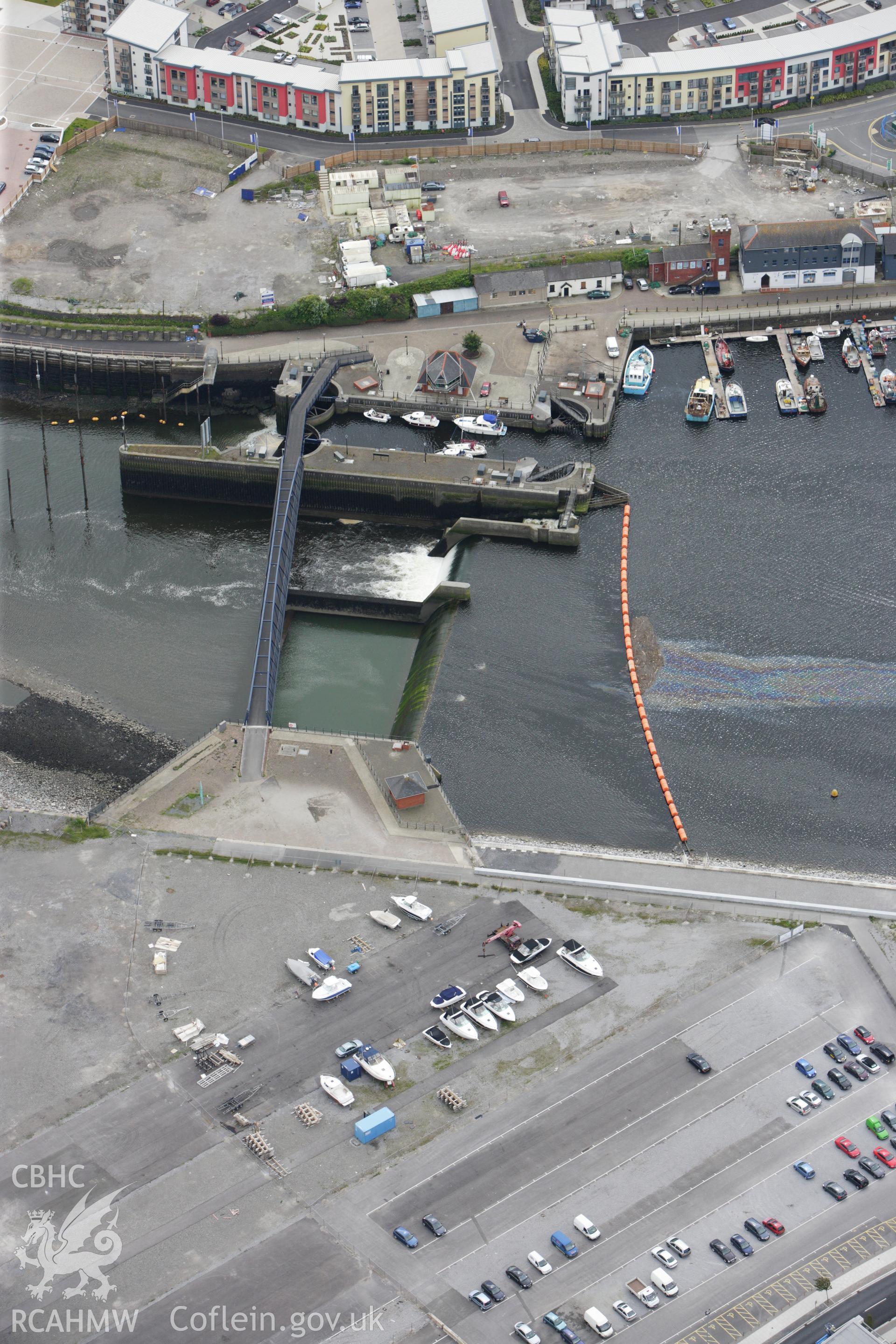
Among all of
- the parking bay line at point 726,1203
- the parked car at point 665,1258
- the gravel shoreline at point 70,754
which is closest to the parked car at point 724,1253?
the parking bay line at point 726,1203

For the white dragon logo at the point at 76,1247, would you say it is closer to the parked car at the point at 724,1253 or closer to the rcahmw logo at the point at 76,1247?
the rcahmw logo at the point at 76,1247

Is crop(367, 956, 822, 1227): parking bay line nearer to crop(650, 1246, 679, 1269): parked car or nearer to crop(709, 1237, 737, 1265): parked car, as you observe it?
crop(650, 1246, 679, 1269): parked car

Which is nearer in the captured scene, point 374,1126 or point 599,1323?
point 599,1323

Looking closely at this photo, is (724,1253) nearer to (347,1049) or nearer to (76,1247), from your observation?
(347,1049)

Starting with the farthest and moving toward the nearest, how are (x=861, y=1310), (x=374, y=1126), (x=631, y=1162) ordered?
(x=374, y=1126)
(x=631, y=1162)
(x=861, y=1310)

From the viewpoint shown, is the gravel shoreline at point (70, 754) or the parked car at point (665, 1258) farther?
the gravel shoreline at point (70, 754)

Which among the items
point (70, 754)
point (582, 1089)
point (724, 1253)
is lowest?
point (724, 1253)

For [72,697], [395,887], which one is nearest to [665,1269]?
[395,887]

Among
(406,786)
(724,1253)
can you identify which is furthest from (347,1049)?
(724,1253)
